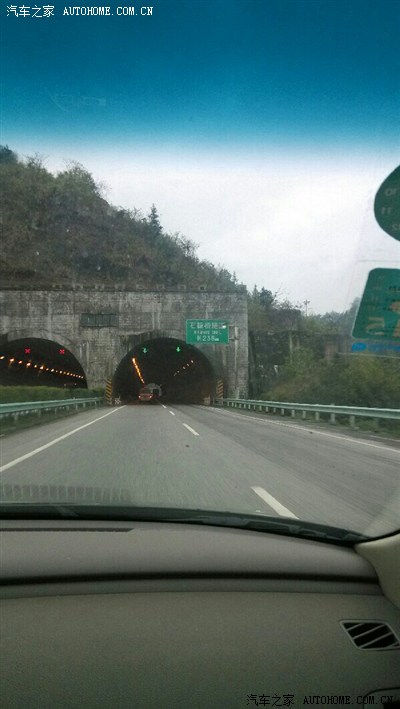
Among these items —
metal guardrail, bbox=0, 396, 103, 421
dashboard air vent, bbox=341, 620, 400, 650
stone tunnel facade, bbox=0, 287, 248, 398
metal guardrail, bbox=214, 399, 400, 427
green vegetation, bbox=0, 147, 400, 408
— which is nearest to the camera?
dashboard air vent, bbox=341, 620, 400, 650

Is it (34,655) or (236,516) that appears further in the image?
(236,516)

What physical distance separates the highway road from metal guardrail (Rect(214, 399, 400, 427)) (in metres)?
0.68

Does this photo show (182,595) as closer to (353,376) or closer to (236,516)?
(236,516)

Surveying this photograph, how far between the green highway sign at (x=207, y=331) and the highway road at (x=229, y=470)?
21902mm

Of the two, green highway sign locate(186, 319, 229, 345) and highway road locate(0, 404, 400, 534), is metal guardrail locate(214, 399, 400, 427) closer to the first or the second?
highway road locate(0, 404, 400, 534)

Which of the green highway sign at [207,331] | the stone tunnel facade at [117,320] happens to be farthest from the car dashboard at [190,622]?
the stone tunnel facade at [117,320]

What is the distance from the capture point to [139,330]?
4100 cm

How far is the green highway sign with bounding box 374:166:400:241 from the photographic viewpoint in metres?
3.41

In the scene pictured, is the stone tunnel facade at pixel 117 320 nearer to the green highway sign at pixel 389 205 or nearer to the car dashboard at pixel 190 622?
the green highway sign at pixel 389 205

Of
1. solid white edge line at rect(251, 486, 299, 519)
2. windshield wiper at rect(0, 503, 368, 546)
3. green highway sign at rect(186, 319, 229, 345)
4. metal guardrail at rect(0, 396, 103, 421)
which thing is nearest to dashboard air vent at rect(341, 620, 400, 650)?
windshield wiper at rect(0, 503, 368, 546)

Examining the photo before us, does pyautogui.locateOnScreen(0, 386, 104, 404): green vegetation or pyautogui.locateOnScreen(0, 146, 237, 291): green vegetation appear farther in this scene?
pyautogui.locateOnScreen(0, 386, 104, 404): green vegetation

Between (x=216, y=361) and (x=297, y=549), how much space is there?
3925 cm

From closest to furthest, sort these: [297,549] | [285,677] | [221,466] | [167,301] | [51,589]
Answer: [285,677] → [51,589] → [297,549] → [221,466] → [167,301]

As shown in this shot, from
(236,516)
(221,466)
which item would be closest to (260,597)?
(236,516)
